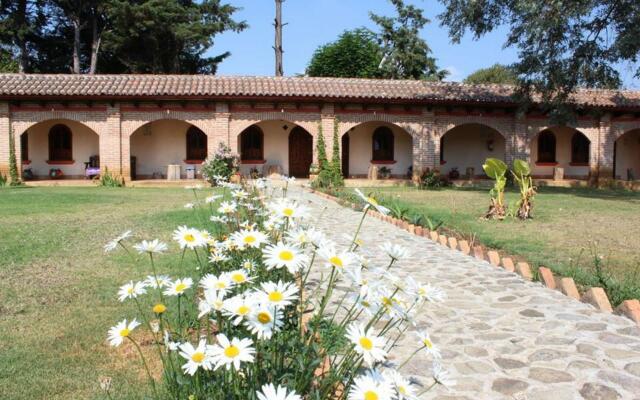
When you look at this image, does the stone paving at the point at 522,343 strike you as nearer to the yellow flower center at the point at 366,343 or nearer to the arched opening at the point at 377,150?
the yellow flower center at the point at 366,343

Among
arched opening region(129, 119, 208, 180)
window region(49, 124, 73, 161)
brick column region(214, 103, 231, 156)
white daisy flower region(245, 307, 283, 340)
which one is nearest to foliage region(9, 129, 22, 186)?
window region(49, 124, 73, 161)

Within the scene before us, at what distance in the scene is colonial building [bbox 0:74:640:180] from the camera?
1900cm

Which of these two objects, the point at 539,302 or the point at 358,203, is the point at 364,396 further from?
the point at 358,203

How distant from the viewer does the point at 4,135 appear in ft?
61.4

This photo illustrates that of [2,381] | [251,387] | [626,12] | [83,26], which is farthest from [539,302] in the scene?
[83,26]

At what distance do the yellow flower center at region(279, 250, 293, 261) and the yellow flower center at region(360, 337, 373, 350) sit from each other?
0.34m

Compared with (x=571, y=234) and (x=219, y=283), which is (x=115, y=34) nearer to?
(x=571, y=234)

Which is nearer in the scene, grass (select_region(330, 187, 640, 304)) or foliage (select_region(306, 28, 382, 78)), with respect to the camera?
grass (select_region(330, 187, 640, 304))

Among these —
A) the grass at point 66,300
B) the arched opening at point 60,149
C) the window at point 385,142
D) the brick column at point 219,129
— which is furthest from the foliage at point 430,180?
the arched opening at point 60,149

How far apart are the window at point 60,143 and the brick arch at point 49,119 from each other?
4.49 ft

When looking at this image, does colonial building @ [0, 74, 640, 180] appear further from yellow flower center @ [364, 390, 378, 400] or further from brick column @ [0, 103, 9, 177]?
yellow flower center @ [364, 390, 378, 400]

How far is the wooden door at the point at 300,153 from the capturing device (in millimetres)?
21953

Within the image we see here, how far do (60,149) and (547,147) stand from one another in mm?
20182

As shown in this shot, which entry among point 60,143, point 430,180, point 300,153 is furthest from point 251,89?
point 60,143
